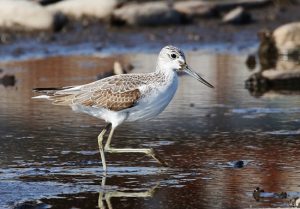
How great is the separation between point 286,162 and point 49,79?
22.2 feet

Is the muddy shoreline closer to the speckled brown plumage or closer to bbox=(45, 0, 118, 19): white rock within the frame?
bbox=(45, 0, 118, 19): white rock

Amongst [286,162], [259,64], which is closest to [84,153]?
[286,162]

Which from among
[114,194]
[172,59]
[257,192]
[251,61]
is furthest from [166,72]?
[251,61]

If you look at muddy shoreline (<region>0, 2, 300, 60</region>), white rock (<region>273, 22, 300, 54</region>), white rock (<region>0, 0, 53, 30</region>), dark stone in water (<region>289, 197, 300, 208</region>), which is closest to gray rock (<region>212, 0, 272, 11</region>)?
muddy shoreline (<region>0, 2, 300, 60</region>)

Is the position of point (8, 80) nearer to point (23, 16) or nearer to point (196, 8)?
point (23, 16)

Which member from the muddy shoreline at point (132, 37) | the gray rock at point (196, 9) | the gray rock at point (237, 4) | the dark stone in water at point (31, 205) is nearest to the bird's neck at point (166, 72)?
the dark stone in water at point (31, 205)

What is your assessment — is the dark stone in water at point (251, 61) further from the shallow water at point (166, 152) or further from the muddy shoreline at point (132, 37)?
the muddy shoreline at point (132, 37)

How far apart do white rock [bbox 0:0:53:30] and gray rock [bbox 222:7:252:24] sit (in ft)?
12.1

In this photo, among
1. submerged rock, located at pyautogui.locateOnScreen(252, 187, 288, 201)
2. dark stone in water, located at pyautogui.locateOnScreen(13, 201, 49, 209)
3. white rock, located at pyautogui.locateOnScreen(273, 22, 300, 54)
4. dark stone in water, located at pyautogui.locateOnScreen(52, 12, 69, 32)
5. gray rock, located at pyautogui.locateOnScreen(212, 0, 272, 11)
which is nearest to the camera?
dark stone in water, located at pyautogui.locateOnScreen(13, 201, 49, 209)

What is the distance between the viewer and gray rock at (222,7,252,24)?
832 inches

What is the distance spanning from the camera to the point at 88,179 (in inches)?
375

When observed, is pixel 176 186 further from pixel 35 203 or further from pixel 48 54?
pixel 48 54

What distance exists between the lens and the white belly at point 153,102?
9.86 meters

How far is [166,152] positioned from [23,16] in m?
10.3
